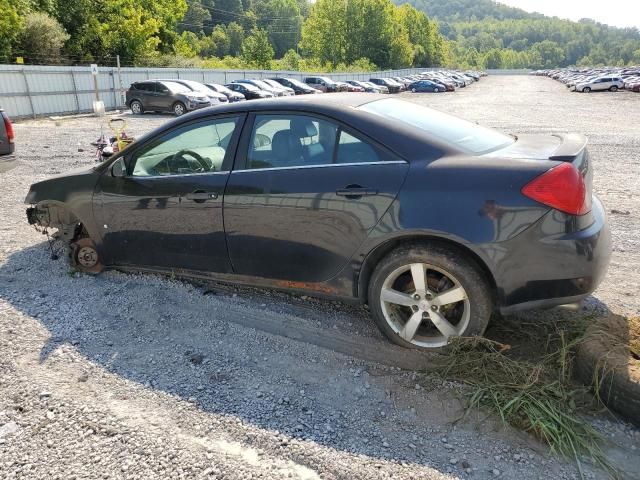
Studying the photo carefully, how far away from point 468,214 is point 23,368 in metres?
2.98

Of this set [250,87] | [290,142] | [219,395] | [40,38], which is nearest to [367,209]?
[290,142]

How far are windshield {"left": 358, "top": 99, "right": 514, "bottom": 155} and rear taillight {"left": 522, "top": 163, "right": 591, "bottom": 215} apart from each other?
1.66ft

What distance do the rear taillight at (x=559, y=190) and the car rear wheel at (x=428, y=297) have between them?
55cm

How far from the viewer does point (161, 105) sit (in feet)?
79.5

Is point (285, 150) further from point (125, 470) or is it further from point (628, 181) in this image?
point (628, 181)

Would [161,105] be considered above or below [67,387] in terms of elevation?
below

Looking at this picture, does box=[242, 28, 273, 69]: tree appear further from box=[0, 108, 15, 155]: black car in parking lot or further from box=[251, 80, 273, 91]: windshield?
box=[0, 108, 15, 155]: black car in parking lot

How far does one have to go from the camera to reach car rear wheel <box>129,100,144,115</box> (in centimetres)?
2460

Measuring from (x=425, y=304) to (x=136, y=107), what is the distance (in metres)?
24.4

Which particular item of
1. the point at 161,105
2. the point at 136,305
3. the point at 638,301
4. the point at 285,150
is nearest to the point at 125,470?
the point at 136,305

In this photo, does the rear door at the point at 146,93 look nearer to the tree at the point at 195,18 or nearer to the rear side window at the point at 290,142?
the rear side window at the point at 290,142

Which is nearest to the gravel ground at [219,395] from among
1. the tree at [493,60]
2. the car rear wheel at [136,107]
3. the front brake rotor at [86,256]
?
the front brake rotor at [86,256]

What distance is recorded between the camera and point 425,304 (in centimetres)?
325

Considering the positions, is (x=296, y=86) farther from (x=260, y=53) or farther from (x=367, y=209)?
(x=367, y=209)
